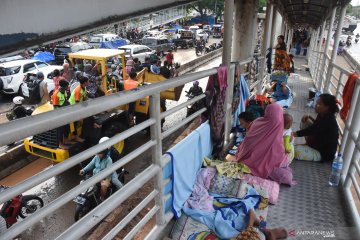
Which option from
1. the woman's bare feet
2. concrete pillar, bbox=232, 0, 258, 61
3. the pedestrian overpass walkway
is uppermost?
concrete pillar, bbox=232, 0, 258, 61

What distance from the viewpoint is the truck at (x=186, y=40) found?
32.2 m

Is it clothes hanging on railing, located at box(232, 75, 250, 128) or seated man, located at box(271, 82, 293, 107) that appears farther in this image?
seated man, located at box(271, 82, 293, 107)

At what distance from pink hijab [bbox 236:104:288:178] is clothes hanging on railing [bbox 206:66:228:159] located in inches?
16.9

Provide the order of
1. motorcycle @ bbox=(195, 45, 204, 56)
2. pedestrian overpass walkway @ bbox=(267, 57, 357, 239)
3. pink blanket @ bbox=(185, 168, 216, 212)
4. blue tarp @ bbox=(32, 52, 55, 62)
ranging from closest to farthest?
1. pedestrian overpass walkway @ bbox=(267, 57, 357, 239)
2. pink blanket @ bbox=(185, 168, 216, 212)
3. blue tarp @ bbox=(32, 52, 55, 62)
4. motorcycle @ bbox=(195, 45, 204, 56)

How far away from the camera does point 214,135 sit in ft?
12.7

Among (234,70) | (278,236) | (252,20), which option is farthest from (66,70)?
(278,236)

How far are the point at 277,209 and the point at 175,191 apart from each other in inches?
48.2

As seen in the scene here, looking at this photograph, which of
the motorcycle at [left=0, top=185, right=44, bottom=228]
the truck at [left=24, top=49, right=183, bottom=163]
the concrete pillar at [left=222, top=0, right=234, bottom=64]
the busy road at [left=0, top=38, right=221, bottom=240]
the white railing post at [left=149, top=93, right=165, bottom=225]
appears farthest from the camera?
the truck at [left=24, top=49, right=183, bottom=163]

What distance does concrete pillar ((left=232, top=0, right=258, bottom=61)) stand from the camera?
20.5 feet

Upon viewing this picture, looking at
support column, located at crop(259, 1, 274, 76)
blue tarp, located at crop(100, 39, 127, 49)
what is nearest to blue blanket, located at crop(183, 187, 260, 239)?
support column, located at crop(259, 1, 274, 76)

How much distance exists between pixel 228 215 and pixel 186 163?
68 cm

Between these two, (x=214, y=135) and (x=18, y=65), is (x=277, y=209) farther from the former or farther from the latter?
(x=18, y=65)

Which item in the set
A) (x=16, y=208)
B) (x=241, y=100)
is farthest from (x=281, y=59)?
(x=16, y=208)

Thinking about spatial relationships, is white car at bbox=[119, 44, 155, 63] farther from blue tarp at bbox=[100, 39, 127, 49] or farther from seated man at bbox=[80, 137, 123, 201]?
seated man at bbox=[80, 137, 123, 201]
